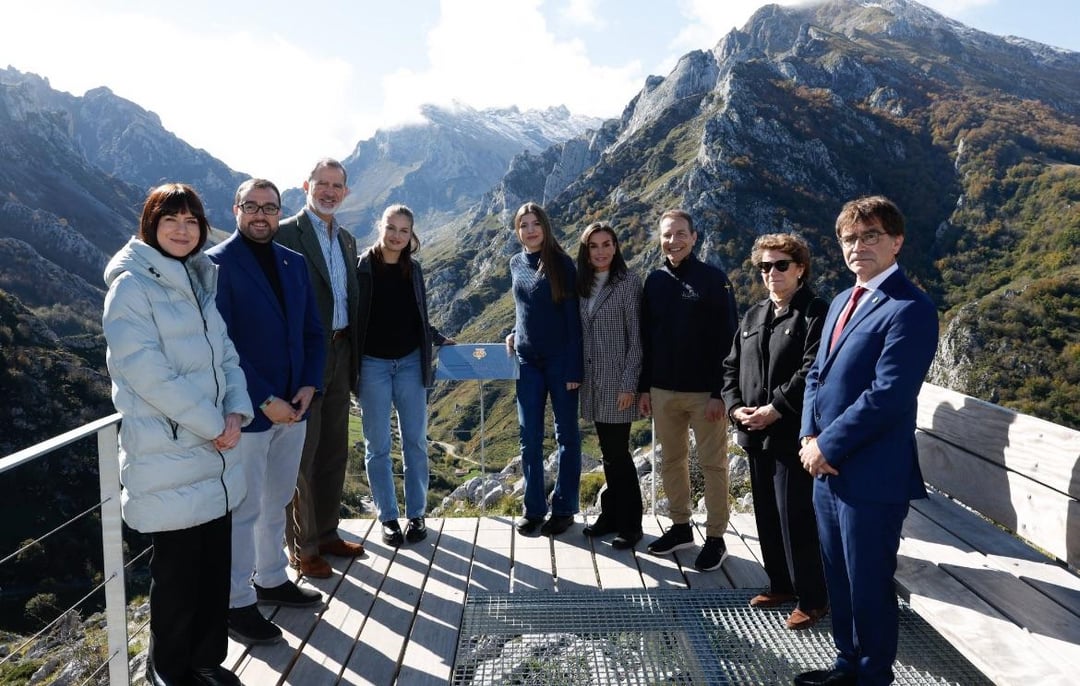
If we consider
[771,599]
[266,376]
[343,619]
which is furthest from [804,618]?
[266,376]

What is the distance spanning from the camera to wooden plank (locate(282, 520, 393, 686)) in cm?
282

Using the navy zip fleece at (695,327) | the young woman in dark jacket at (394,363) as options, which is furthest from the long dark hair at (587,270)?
Answer: the young woman in dark jacket at (394,363)

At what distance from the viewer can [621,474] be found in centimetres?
412

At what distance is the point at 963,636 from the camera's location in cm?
225

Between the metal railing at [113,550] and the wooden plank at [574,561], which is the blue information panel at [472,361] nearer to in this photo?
the wooden plank at [574,561]

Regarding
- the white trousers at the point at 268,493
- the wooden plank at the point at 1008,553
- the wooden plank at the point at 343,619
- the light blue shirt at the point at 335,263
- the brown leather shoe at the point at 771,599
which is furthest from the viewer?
the light blue shirt at the point at 335,263

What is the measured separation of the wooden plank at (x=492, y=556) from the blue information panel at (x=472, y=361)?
3.58 ft

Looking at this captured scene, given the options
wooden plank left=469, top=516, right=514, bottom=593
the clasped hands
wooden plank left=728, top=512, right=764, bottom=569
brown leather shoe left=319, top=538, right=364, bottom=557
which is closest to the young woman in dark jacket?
brown leather shoe left=319, top=538, right=364, bottom=557

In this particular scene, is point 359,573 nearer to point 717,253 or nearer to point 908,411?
point 908,411

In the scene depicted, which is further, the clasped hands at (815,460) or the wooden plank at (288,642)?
the wooden plank at (288,642)

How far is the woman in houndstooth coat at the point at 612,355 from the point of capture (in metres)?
4.07

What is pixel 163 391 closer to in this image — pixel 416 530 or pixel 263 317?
pixel 263 317

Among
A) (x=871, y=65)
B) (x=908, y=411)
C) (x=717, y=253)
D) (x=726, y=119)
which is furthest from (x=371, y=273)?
(x=871, y=65)

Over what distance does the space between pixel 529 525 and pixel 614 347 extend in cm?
140
